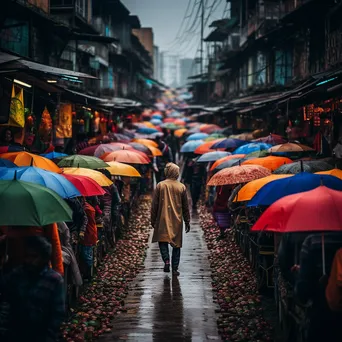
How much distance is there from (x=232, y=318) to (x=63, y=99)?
11491mm

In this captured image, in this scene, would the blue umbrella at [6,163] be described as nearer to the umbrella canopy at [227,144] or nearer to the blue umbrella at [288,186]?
the blue umbrella at [288,186]

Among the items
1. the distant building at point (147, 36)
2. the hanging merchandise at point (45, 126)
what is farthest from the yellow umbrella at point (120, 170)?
the distant building at point (147, 36)

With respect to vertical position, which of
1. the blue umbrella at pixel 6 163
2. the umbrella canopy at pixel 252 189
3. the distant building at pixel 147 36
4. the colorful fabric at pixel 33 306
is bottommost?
the colorful fabric at pixel 33 306

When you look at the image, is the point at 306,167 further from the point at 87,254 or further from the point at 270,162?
→ the point at 87,254

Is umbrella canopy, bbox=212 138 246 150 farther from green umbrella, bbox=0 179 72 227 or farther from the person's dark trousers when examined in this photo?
green umbrella, bbox=0 179 72 227

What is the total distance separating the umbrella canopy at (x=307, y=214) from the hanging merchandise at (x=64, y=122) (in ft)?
40.7

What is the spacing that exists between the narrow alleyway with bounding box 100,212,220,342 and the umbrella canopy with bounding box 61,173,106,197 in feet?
6.49

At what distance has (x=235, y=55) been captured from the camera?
144 feet

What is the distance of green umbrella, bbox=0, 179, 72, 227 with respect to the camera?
629 centimetres

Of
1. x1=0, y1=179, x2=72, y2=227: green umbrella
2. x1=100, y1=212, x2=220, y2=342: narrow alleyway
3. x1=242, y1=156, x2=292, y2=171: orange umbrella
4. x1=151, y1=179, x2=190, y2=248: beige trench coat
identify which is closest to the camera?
x1=0, y1=179, x2=72, y2=227: green umbrella

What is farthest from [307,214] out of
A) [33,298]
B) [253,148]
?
[253,148]

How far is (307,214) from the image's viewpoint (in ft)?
20.7

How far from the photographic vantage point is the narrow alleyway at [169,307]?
8672mm

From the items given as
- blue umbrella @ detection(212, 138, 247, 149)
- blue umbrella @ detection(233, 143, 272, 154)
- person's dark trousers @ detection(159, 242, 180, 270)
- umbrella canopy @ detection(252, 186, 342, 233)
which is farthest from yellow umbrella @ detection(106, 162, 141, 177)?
umbrella canopy @ detection(252, 186, 342, 233)
